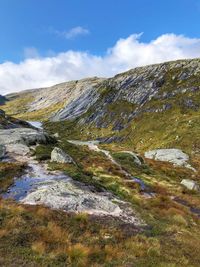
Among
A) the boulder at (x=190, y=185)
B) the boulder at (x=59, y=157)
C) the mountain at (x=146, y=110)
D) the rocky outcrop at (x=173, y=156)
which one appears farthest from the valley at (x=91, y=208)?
the mountain at (x=146, y=110)

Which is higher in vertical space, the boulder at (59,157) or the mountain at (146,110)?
the mountain at (146,110)

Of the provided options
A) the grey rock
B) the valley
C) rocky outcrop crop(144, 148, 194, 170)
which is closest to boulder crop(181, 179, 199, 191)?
the valley

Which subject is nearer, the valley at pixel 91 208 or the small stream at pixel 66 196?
the valley at pixel 91 208

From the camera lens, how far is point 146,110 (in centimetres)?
13075

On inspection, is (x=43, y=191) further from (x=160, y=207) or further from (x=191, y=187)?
Answer: (x=191, y=187)

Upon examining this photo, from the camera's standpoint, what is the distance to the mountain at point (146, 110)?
98.3m

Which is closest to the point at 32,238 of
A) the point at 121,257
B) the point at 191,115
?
the point at 121,257

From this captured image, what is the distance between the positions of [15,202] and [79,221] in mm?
5651

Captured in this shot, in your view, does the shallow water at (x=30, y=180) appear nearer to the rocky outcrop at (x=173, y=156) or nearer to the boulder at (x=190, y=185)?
the boulder at (x=190, y=185)

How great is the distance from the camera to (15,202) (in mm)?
21406

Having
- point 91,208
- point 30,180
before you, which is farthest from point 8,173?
point 91,208

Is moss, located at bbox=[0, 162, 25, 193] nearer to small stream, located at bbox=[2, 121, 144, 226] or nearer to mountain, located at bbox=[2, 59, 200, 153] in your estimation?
small stream, located at bbox=[2, 121, 144, 226]

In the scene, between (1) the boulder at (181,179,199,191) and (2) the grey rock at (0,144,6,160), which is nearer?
(2) the grey rock at (0,144,6,160)

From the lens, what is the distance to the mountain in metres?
98.3
